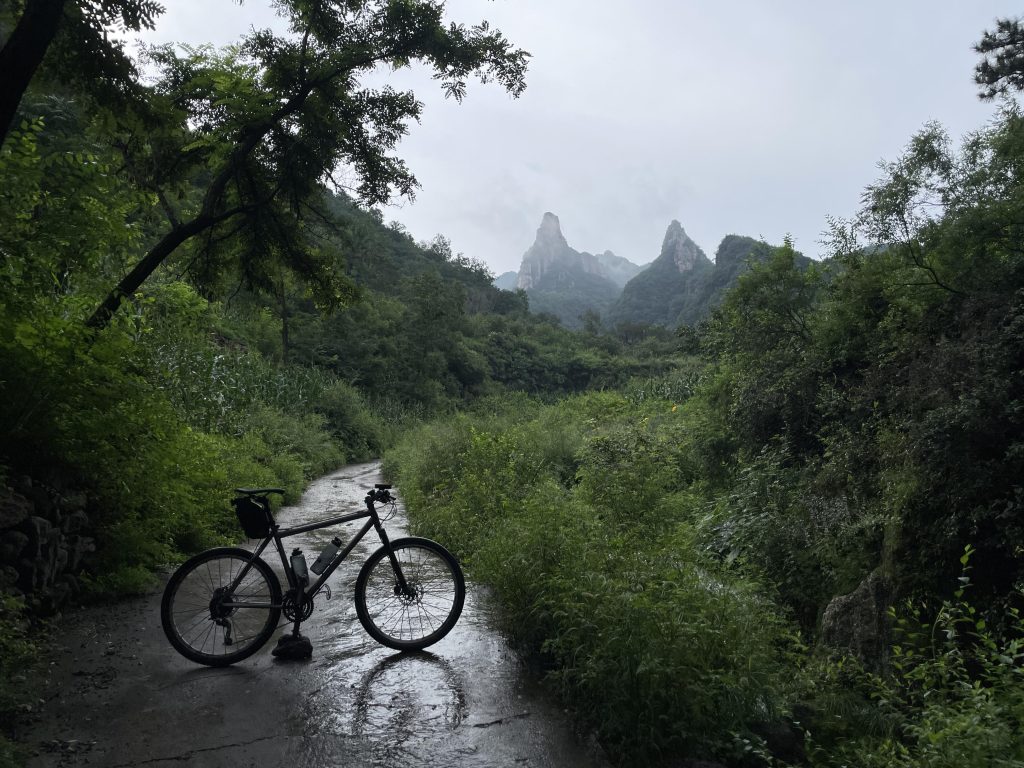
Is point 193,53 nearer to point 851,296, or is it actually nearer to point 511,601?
point 511,601

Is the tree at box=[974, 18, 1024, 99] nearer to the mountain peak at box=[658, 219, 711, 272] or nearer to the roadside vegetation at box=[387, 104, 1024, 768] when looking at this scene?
the roadside vegetation at box=[387, 104, 1024, 768]

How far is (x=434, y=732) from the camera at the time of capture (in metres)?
3.69

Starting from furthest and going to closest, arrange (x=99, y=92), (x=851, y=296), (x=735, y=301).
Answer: (x=735, y=301)
(x=851, y=296)
(x=99, y=92)

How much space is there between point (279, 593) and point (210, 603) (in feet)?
1.49

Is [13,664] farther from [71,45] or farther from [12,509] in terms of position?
[71,45]

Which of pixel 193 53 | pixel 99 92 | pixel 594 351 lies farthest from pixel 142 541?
pixel 594 351

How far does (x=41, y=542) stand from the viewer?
16.4 feet

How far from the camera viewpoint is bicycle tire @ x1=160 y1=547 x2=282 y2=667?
14.7 feet

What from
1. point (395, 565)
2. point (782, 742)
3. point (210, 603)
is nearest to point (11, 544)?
point (210, 603)

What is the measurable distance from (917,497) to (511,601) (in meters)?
3.69

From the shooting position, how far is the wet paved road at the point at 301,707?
3.43 m

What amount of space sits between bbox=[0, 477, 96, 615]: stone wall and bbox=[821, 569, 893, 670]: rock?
246 inches

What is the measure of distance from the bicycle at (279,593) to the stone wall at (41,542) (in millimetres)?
1259

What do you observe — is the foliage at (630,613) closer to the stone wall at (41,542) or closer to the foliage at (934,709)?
the foliage at (934,709)
